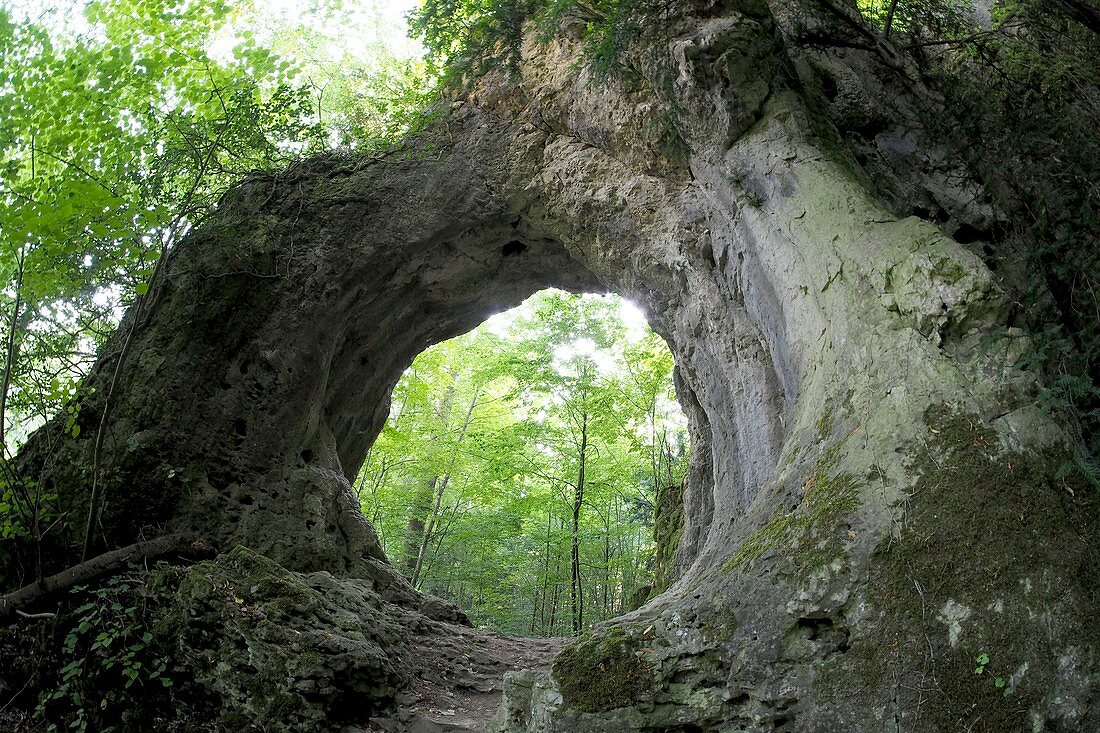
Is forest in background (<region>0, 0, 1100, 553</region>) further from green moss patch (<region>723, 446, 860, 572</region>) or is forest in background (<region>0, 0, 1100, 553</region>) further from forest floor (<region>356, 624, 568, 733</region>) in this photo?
forest floor (<region>356, 624, 568, 733</region>)

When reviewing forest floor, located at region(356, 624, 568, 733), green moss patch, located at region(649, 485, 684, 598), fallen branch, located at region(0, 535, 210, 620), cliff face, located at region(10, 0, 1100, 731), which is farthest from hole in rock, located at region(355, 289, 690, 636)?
fallen branch, located at region(0, 535, 210, 620)

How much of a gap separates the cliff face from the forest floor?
1.74 ft

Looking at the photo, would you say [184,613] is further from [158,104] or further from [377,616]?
[158,104]

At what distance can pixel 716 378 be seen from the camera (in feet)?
26.1

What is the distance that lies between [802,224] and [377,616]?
18.8 ft

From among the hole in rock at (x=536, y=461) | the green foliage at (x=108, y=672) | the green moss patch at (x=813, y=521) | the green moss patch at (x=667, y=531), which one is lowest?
the green foliage at (x=108, y=672)

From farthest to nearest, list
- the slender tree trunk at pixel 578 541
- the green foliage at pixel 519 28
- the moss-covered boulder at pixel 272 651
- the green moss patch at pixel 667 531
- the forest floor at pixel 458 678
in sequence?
1. the slender tree trunk at pixel 578 541
2. the green moss patch at pixel 667 531
3. the green foliage at pixel 519 28
4. the forest floor at pixel 458 678
5. the moss-covered boulder at pixel 272 651

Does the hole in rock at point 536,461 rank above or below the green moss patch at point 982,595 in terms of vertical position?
above

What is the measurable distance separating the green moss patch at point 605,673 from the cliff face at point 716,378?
0.02 m

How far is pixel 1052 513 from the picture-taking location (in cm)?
333

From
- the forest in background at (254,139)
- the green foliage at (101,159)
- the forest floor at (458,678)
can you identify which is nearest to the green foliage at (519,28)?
the forest in background at (254,139)

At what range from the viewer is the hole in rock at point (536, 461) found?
1453cm

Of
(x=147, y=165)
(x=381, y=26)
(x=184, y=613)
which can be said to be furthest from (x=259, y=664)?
(x=381, y=26)

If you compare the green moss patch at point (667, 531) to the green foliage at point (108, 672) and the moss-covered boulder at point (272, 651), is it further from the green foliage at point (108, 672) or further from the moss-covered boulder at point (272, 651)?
the green foliage at point (108, 672)
